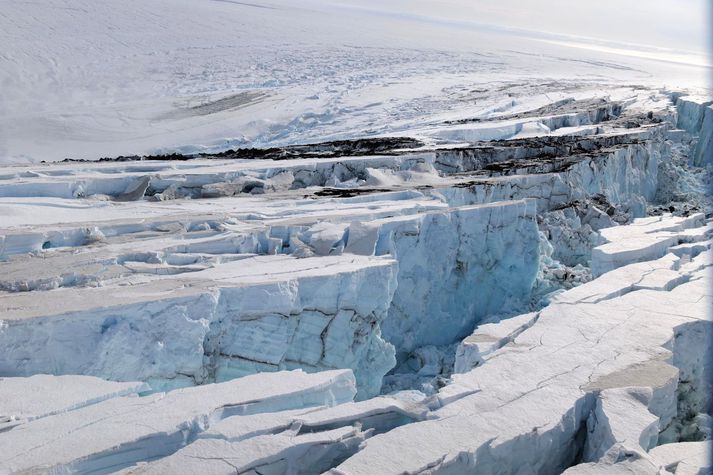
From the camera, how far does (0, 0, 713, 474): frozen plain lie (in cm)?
383

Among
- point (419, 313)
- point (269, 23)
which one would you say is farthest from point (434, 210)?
point (269, 23)

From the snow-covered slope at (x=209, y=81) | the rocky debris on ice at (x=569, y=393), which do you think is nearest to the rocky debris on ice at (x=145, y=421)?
the rocky debris on ice at (x=569, y=393)

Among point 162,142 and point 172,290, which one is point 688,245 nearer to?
point 172,290

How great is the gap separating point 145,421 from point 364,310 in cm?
250

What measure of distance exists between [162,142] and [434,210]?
11.8 meters

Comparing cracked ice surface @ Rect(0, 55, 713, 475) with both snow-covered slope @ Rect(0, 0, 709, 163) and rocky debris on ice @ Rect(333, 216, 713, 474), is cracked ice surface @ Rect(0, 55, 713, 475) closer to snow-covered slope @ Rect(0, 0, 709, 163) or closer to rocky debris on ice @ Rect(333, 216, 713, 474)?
rocky debris on ice @ Rect(333, 216, 713, 474)

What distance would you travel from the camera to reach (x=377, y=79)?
26.3m

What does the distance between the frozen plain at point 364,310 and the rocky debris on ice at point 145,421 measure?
0.01 meters

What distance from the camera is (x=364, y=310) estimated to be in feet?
19.0

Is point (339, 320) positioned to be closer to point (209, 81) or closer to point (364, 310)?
point (364, 310)

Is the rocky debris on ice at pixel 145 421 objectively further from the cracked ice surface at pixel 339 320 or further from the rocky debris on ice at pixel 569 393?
the rocky debris on ice at pixel 569 393

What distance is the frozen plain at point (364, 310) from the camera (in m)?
3.83

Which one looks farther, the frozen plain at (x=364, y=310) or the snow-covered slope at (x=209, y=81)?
the snow-covered slope at (x=209, y=81)

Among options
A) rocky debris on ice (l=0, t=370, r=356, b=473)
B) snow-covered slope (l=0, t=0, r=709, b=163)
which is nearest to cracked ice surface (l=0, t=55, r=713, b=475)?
rocky debris on ice (l=0, t=370, r=356, b=473)
